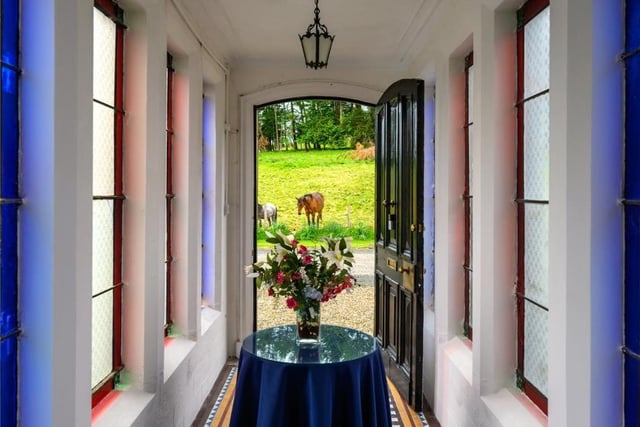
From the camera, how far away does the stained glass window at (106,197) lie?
216cm

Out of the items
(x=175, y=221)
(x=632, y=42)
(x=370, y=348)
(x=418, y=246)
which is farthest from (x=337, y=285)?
(x=632, y=42)

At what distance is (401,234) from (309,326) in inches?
58.1

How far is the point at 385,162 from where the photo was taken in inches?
Result: 167

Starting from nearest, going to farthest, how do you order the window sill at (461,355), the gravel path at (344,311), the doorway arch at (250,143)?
the window sill at (461,355)
the doorway arch at (250,143)
the gravel path at (344,311)

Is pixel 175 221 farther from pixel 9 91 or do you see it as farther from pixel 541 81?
pixel 541 81

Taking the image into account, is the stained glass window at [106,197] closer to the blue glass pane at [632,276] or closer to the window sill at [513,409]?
the window sill at [513,409]

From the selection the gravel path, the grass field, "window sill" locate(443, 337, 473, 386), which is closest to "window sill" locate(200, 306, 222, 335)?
"window sill" locate(443, 337, 473, 386)

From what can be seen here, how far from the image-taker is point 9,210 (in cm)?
146

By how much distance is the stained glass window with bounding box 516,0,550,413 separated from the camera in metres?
2.15

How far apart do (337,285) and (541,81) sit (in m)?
1.41

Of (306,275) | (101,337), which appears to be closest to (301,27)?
(306,275)

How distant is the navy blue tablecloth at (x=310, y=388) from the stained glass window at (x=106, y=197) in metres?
0.66

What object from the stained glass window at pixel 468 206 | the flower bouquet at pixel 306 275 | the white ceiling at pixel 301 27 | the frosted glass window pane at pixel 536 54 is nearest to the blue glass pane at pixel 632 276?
the frosted glass window pane at pixel 536 54

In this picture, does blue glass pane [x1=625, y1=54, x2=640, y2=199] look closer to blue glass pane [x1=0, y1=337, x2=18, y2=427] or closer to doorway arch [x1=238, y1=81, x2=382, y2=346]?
blue glass pane [x1=0, y1=337, x2=18, y2=427]
